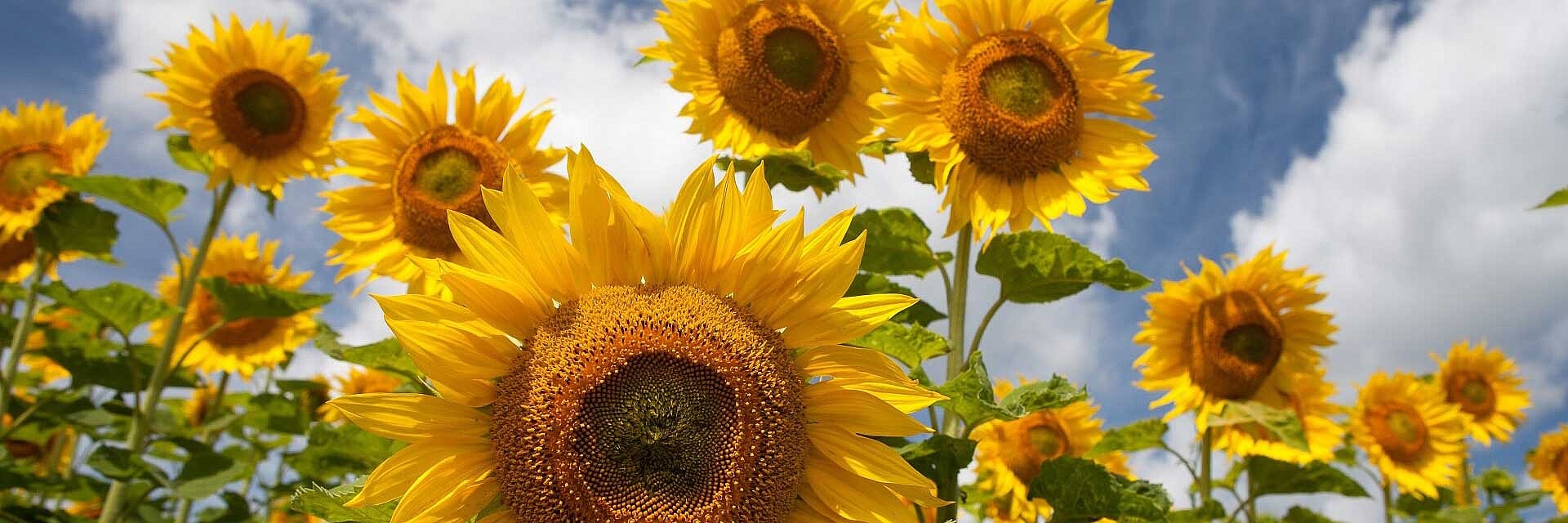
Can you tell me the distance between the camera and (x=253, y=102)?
259 inches

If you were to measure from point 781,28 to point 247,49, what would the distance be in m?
4.25

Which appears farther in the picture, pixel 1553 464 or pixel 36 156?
pixel 1553 464

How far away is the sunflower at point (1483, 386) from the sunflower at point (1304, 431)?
4412 mm

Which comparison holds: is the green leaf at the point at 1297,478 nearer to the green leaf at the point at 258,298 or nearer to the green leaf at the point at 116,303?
the green leaf at the point at 258,298

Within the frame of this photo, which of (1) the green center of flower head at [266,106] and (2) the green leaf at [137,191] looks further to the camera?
(1) the green center of flower head at [266,106]

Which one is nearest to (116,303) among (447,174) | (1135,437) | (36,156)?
(36,156)

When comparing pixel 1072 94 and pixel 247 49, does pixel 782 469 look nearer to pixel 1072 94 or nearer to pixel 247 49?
pixel 1072 94

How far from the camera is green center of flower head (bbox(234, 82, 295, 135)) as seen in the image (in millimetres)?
6539

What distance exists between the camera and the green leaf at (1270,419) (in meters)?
5.80

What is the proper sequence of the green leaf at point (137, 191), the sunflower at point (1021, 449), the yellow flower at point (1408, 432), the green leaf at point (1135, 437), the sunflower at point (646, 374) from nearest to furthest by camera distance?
the sunflower at point (646, 374), the green leaf at point (1135, 437), the green leaf at point (137, 191), the sunflower at point (1021, 449), the yellow flower at point (1408, 432)

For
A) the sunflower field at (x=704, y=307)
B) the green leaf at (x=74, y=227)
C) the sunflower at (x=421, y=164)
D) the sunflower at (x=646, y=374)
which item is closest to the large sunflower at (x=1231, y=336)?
the sunflower field at (x=704, y=307)

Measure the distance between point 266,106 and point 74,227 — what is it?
1.64 meters

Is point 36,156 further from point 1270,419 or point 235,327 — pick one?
point 1270,419

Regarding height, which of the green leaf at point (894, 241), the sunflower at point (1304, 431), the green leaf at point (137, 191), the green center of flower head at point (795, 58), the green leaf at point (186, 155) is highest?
the green leaf at point (186, 155)
